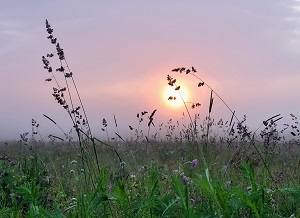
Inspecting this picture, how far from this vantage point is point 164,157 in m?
9.74

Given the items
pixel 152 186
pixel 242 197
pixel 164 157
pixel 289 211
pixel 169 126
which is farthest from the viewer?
pixel 164 157

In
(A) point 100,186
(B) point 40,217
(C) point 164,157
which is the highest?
(C) point 164,157

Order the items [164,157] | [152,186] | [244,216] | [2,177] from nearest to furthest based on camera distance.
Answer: [152,186] < [244,216] < [2,177] < [164,157]

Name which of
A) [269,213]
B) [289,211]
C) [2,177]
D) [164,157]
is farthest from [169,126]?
[269,213]

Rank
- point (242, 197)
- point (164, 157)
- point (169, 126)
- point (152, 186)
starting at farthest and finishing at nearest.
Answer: point (164, 157) → point (169, 126) → point (152, 186) → point (242, 197)

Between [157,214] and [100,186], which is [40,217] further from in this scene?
[157,214]

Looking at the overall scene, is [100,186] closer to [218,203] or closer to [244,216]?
[218,203]

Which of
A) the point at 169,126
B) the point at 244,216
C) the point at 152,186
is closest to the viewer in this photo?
the point at 152,186

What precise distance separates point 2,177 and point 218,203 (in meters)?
3.18

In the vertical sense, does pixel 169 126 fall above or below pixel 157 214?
above

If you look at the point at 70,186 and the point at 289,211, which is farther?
the point at 70,186

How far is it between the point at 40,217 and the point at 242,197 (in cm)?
86

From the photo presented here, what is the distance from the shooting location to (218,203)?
2064mm

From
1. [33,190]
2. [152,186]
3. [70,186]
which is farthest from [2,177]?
[152,186]
